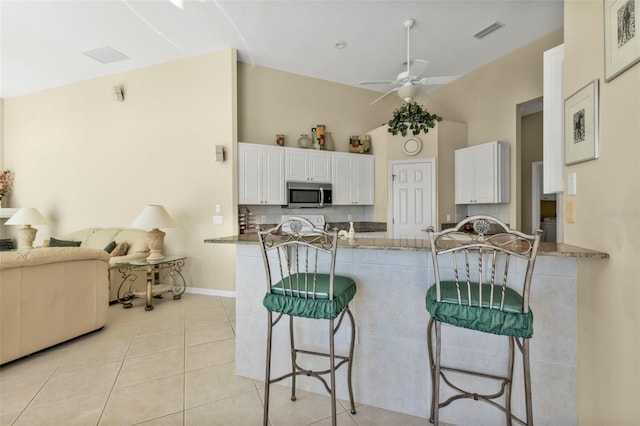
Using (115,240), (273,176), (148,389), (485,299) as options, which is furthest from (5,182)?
(485,299)

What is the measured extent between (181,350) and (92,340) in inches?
36.6

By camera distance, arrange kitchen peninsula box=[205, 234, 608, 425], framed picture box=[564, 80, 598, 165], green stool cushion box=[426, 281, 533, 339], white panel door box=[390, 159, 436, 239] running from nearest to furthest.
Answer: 1. green stool cushion box=[426, 281, 533, 339]
2. framed picture box=[564, 80, 598, 165]
3. kitchen peninsula box=[205, 234, 608, 425]
4. white panel door box=[390, 159, 436, 239]

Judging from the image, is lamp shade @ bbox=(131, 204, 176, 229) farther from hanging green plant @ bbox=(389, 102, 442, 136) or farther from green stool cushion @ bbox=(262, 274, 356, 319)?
hanging green plant @ bbox=(389, 102, 442, 136)

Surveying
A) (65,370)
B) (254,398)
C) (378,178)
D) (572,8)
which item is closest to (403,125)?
(572,8)

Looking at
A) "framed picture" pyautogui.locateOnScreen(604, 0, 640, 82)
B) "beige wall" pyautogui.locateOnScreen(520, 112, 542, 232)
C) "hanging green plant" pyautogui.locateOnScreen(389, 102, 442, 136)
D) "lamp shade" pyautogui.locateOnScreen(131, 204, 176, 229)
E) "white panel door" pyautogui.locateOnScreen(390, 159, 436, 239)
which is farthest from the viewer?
"beige wall" pyautogui.locateOnScreen(520, 112, 542, 232)

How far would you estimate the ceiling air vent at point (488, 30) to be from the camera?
3.79 meters

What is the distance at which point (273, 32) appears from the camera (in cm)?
397

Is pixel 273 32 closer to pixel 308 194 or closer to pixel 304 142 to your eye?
pixel 304 142

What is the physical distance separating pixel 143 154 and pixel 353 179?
3.41m

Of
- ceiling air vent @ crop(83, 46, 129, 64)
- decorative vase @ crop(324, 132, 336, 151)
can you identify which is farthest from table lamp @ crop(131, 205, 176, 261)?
decorative vase @ crop(324, 132, 336, 151)

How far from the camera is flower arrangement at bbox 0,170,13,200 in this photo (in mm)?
5785

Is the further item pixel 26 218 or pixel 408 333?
pixel 26 218

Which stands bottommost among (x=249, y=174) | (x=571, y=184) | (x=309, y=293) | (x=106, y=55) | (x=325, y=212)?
(x=309, y=293)

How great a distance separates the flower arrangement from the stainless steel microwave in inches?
A: 216
